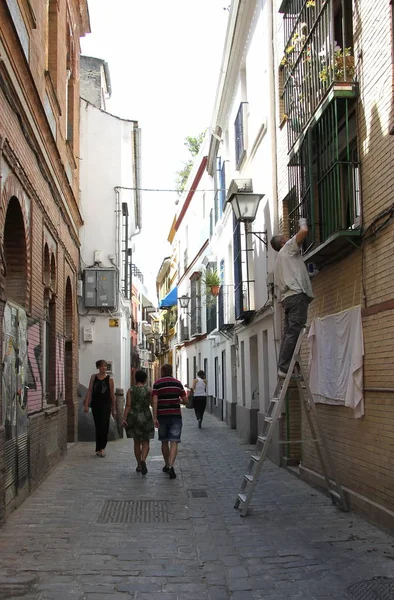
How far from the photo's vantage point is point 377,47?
22.9 ft

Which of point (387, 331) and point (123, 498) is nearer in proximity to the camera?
point (387, 331)

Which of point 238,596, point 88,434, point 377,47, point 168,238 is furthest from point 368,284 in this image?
point 168,238

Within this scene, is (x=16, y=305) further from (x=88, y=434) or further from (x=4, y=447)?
(x=88, y=434)

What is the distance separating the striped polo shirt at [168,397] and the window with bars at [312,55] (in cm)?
413

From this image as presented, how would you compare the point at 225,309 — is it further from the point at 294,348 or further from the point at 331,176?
the point at 294,348

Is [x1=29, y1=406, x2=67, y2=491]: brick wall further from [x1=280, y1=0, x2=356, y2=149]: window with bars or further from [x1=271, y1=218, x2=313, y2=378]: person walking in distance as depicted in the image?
[x1=280, y1=0, x2=356, y2=149]: window with bars

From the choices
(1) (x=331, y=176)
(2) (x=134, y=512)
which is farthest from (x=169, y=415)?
Answer: (1) (x=331, y=176)

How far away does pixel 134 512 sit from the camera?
25.3 feet

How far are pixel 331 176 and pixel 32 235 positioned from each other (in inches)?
157

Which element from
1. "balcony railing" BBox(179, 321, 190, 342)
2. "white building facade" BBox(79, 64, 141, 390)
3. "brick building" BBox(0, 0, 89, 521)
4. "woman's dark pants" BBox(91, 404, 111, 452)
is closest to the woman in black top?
"woman's dark pants" BBox(91, 404, 111, 452)

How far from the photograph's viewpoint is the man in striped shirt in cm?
1004

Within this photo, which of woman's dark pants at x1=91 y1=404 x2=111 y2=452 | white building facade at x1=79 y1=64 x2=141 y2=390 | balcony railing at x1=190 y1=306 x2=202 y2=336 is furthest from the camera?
balcony railing at x1=190 y1=306 x2=202 y2=336

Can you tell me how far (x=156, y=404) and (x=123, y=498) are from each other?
188cm

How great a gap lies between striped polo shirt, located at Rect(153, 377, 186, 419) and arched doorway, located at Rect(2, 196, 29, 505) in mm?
2290
